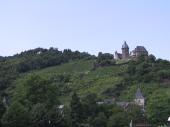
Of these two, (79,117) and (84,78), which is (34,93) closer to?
(79,117)

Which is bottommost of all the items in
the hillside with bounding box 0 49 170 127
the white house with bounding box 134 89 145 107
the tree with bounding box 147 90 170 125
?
the tree with bounding box 147 90 170 125

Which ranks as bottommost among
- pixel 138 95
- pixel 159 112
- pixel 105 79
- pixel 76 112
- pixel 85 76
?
pixel 76 112

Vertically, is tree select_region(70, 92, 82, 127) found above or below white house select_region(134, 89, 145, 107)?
below

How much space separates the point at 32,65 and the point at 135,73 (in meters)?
51.0

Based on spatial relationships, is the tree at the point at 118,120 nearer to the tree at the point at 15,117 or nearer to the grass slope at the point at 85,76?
the tree at the point at 15,117

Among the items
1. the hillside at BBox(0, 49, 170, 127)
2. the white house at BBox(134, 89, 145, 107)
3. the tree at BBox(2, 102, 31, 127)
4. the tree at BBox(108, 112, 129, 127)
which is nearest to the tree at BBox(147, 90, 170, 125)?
the hillside at BBox(0, 49, 170, 127)

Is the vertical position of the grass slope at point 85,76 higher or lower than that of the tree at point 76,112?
higher

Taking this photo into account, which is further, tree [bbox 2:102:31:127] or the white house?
the white house

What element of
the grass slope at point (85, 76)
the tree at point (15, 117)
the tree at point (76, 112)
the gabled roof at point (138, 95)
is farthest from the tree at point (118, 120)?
the grass slope at point (85, 76)

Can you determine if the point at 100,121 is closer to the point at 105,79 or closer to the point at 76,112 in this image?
the point at 76,112

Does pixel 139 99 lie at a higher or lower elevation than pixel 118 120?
higher

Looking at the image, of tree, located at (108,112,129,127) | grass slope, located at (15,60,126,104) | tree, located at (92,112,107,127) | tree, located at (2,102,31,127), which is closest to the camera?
tree, located at (2,102,31,127)

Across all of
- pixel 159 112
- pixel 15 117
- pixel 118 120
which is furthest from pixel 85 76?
pixel 15 117

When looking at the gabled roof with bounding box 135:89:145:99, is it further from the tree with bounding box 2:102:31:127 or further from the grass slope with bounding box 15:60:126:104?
the tree with bounding box 2:102:31:127
